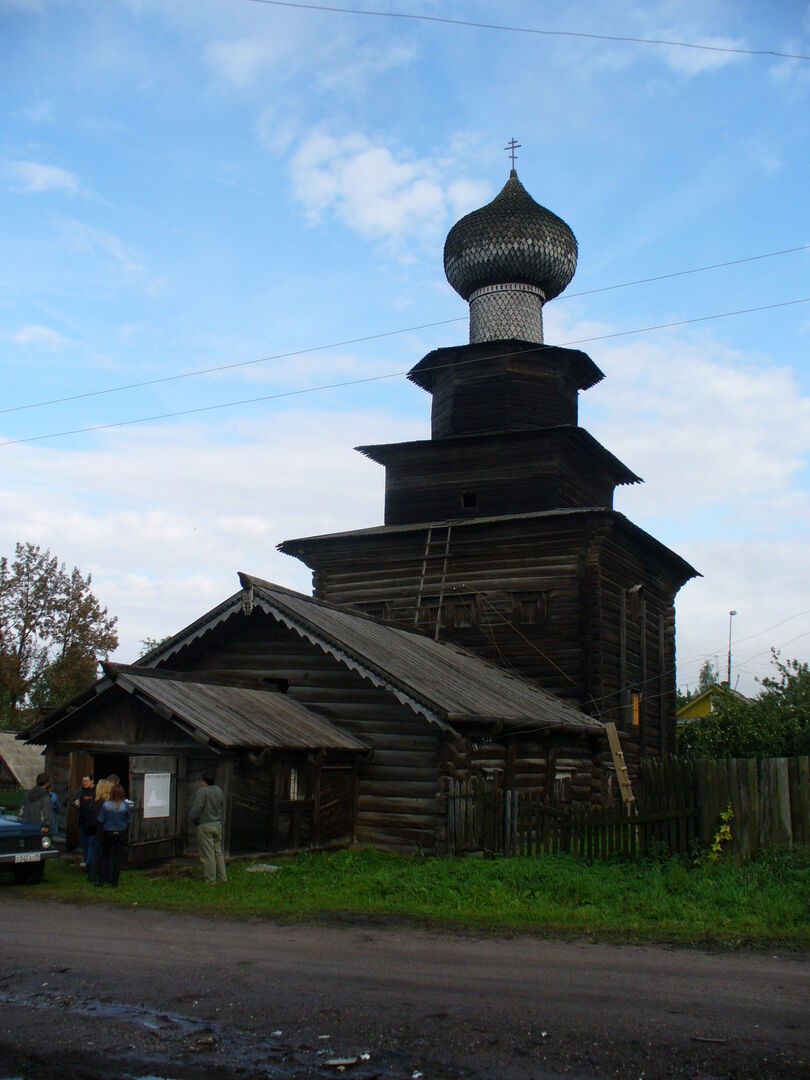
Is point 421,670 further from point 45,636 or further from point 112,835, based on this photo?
point 45,636

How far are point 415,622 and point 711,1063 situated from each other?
23.9m

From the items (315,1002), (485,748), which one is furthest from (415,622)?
(315,1002)

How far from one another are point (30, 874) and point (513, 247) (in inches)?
971

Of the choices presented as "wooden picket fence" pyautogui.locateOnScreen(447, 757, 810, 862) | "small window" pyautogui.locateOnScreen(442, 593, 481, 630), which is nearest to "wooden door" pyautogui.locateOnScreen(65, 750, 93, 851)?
"wooden picket fence" pyautogui.locateOnScreen(447, 757, 810, 862)

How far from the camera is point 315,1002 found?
27.8ft

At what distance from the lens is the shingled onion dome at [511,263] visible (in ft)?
111

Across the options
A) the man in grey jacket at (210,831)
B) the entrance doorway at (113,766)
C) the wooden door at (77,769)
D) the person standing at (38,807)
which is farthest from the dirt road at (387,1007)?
the entrance doorway at (113,766)

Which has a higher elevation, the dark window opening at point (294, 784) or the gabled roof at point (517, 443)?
the gabled roof at point (517, 443)

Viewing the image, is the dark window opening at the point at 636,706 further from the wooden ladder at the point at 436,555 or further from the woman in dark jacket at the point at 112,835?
the woman in dark jacket at the point at 112,835

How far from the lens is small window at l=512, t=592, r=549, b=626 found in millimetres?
29203

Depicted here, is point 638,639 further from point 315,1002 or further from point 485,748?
point 315,1002

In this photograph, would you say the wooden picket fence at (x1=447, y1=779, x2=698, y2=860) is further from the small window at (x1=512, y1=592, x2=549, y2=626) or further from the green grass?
the small window at (x1=512, y1=592, x2=549, y2=626)

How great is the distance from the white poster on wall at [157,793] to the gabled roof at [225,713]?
98cm

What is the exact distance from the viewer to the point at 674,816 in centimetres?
1527
